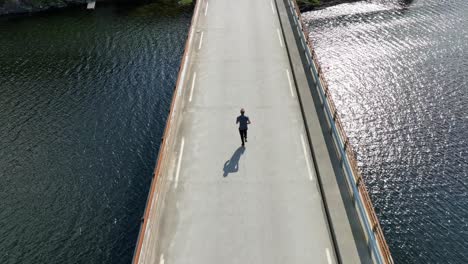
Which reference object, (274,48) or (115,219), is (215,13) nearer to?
(274,48)

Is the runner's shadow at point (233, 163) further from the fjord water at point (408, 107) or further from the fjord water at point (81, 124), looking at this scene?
the fjord water at point (408, 107)

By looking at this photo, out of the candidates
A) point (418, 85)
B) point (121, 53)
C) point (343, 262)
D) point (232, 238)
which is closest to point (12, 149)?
point (121, 53)

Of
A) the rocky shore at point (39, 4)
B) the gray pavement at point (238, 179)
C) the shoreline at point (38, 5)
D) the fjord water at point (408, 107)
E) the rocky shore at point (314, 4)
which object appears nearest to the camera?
the gray pavement at point (238, 179)

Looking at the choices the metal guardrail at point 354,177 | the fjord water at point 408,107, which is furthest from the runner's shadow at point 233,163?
the fjord water at point 408,107

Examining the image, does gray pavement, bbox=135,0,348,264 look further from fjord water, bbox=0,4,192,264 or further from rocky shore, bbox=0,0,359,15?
rocky shore, bbox=0,0,359,15

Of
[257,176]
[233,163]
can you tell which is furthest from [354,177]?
[233,163]

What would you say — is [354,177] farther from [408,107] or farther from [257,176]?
[408,107]

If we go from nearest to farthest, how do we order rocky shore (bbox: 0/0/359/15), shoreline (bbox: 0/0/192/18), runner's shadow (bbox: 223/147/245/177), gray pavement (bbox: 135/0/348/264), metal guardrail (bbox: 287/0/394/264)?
metal guardrail (bbox: 287/0/394/264) < gray pavement (bbox: 135/0/348/264) < runner's shadow (bbox: 223/147/245/177) < rocky shore (bbox: 0/0/359/15) < shoreline (bbox: 0/0/192/18)

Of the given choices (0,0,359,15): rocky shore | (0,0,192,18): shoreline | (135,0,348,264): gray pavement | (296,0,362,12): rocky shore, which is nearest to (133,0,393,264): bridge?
(135,0,348,264): gray pavement
